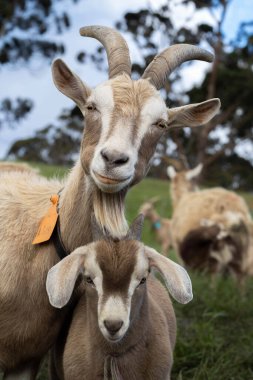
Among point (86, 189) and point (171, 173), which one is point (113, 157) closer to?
point (86, 189)

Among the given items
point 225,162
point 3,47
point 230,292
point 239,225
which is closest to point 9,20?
point 3,47

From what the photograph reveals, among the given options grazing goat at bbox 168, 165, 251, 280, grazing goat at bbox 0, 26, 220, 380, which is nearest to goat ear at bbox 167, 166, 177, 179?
grazing goat at bbox 168, 165, 251, 280

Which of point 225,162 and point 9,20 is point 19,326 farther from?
point 225,162

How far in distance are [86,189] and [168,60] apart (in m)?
1.11

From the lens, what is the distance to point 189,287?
3.12 meters

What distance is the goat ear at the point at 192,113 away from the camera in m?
3.91

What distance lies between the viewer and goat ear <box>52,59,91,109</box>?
380cm

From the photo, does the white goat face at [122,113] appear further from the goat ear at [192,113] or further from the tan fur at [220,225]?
the tan fur at [220,225]

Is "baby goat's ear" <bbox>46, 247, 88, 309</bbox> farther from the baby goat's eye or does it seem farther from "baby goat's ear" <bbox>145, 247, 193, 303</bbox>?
the baby goat's eye

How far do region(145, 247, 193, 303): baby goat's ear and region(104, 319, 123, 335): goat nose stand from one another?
365mm

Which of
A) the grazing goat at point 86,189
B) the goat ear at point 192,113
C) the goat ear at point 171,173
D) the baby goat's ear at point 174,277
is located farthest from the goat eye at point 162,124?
the goat ear at point 171,173

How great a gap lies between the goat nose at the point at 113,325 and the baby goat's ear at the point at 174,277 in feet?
1.20

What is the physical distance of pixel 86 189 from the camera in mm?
3646

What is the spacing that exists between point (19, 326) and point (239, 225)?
5874 mm
